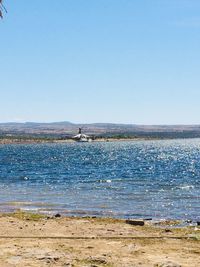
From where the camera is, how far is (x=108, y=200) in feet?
140

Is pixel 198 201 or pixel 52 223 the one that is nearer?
pixel 52 223

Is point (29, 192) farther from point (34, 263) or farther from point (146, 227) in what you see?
point (34, 263)

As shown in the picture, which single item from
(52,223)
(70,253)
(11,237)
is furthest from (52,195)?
A: (70,253)

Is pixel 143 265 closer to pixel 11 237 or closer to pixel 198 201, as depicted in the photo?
pixel 11 237

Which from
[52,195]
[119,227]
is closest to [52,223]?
[119,227]

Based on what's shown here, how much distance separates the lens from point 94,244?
Answer: 1983cm

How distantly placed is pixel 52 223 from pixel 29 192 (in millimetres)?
25885

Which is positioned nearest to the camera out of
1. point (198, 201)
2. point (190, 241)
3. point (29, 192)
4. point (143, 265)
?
point (143, 265)

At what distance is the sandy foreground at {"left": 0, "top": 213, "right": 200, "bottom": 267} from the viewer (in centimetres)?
1683

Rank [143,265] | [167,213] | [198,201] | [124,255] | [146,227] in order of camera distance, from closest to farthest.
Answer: [143,265] → [124,255] → [146,227] → [167,213] → [198,201]

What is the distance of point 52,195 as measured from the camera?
48.0m

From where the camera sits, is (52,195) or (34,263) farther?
(52,195)

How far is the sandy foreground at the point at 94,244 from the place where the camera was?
16828 millimetres

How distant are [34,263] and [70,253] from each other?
6.44 feet
